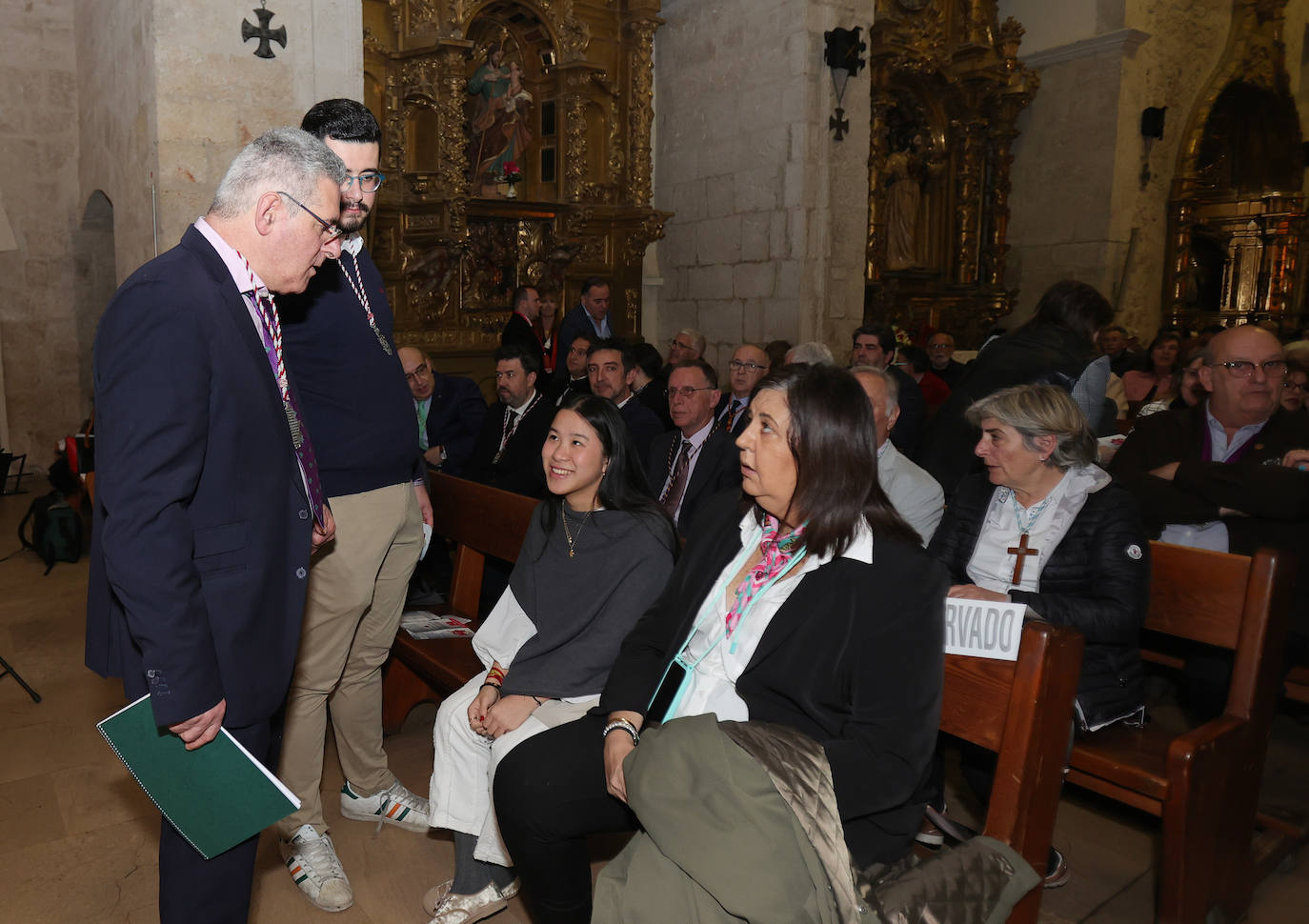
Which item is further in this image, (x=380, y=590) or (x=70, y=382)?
(x=70, y=382)

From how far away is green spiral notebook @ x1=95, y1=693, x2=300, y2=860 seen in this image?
1.76 meters

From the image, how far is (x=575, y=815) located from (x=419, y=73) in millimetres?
7367

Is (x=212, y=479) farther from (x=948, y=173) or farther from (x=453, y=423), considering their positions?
(x=948, y=173)

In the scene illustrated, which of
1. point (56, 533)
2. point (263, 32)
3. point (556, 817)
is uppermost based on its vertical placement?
point (263, 32)

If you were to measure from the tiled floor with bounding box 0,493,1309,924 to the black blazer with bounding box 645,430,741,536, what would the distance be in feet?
4.54

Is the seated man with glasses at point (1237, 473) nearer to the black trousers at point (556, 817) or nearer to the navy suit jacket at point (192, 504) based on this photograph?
the black trousers at point (556, 817)

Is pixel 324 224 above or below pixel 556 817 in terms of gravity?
above

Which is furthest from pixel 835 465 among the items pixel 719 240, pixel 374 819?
pixel 719 240

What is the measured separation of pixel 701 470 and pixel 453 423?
162 cm

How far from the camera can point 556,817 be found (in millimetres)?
2082

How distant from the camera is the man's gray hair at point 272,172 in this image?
1.77m

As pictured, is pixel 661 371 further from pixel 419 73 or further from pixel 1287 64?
pixel 1287 64

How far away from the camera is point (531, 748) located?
2197 mm

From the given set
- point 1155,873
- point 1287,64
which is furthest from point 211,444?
point 1287,64
